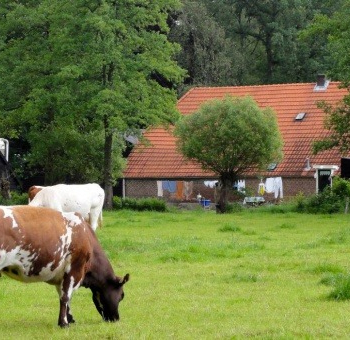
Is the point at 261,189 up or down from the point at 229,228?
down

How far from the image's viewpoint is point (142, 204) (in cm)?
4422

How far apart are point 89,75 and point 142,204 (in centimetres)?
590

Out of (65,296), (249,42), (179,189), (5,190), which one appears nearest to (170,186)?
(179,189)

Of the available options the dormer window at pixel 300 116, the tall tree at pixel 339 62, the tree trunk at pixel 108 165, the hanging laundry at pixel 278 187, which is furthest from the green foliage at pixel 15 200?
the dormer window at pixel 300 116

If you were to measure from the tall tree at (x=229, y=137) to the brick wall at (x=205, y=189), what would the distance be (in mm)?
4574

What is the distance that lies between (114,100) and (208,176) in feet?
28.1

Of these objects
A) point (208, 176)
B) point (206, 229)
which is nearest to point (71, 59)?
point (208, 176)

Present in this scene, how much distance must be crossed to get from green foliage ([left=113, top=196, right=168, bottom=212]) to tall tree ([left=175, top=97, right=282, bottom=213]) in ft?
7.70

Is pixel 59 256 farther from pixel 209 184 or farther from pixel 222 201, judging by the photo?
pixel 209 184

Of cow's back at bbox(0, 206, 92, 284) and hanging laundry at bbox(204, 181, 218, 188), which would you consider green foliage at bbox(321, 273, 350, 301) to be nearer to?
cow's back at bbox(0, 206, 92, 284)

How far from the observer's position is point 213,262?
1980 cm

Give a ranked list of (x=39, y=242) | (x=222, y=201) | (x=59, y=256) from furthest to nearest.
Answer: (x=222, y=201)
(x=59, y=256)
(x=39, y=242)

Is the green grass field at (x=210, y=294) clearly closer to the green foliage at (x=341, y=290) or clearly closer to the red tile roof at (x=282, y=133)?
the green foliage at (x=341, y=290)

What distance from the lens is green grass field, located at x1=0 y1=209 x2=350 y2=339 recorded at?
12.0 m
